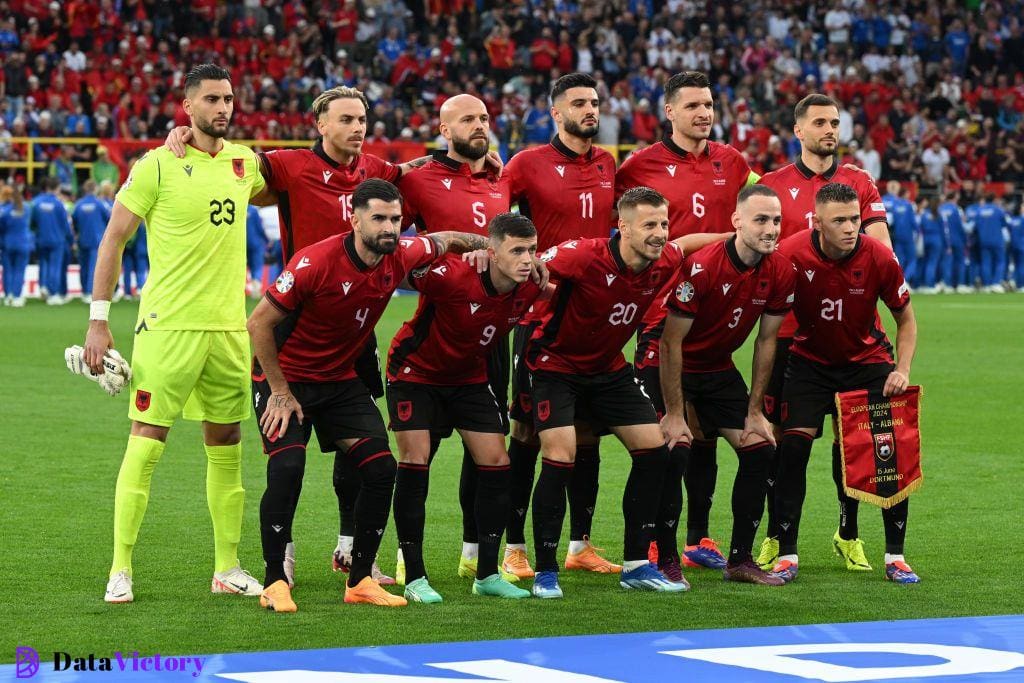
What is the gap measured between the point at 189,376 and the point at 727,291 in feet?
8.19

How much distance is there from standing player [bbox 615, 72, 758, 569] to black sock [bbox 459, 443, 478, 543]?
3.37 feet

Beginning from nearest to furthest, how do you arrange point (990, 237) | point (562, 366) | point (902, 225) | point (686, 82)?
point (562, 366)
point (686, 82)
point (902, 225)
point (990, 237)

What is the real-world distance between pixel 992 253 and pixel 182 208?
87.8 ft

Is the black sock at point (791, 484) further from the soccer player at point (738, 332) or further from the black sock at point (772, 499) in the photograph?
the black sock at point (772, 499)

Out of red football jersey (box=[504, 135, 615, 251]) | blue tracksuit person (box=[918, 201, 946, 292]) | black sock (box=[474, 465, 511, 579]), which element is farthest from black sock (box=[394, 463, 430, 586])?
blue tracksuit person (box=[918, 201, 946, 292])

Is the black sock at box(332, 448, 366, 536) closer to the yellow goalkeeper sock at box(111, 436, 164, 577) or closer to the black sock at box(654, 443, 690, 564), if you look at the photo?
the yellow goalkeeper sock at box(111, 436, 164, 577)

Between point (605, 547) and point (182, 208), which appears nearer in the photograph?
point (182, 208)

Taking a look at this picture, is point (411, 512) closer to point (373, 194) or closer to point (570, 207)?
point (373, 194)

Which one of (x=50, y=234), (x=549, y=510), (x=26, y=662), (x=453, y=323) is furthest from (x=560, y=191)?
(x=50, y=234)

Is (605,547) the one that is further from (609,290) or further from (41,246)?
(41,246)

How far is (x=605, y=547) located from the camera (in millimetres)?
8266

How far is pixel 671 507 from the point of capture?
7590 mm

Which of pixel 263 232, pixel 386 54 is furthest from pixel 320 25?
pixel 263 232

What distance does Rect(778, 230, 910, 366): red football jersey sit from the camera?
7.55m
